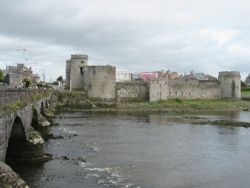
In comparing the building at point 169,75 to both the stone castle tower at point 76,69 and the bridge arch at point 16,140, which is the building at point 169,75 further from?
the bridge arch at point 16,140

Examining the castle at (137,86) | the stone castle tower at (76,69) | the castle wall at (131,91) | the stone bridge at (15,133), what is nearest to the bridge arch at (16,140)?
the stone bridge at (15,133)

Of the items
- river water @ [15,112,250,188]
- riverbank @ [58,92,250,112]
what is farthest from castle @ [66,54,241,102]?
river water @ [15,112,250,188]

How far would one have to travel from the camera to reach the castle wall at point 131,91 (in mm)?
63469

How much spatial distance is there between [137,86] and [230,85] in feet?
55.0

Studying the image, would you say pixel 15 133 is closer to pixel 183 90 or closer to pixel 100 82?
pixel 100 82

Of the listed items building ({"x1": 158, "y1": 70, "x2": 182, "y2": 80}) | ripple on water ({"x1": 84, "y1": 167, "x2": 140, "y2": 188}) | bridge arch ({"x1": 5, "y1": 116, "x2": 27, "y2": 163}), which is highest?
building ({"x1": 158, "y1": 70, "x2": 182, "y2": 80})

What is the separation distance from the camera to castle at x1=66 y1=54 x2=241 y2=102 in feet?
199

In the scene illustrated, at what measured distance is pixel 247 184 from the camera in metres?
15.9

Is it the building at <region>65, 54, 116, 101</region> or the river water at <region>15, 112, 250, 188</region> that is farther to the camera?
the building at <region>65, 54, 116, 101</region>

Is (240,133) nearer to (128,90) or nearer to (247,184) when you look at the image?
(247,184)

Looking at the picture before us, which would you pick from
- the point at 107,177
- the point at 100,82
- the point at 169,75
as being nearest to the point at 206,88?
the point at 100,82

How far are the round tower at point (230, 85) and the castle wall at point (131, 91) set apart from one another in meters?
15.1

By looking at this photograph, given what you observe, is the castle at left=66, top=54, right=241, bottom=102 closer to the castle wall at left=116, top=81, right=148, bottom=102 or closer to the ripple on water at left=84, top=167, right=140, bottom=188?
the castle wall at left=116, top=81, right=148, bottom=102

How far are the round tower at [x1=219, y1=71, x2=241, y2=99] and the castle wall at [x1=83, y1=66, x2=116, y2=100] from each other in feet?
69.1
